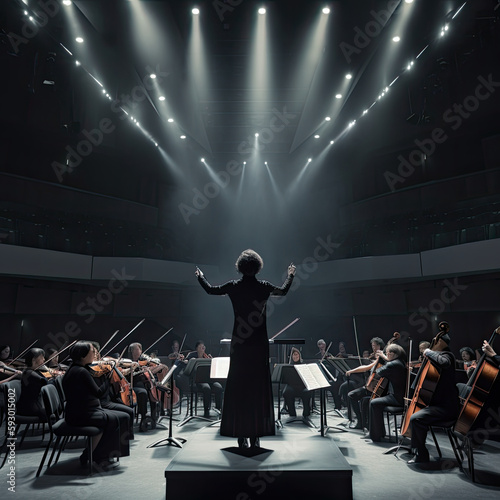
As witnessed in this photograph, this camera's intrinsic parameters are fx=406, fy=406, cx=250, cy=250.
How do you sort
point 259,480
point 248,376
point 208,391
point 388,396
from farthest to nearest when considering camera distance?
point 208,391, point 388,396, point 248,376, point 259,480

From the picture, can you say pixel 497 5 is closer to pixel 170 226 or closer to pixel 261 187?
pixel 261 187

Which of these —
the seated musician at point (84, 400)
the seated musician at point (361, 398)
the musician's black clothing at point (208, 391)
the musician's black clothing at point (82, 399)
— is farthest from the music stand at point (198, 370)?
the musician's black clothing at point (82, 399)

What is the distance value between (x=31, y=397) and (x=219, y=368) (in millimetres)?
1995

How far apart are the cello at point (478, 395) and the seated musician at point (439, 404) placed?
19 cm

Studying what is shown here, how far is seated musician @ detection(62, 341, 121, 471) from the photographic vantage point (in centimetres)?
352

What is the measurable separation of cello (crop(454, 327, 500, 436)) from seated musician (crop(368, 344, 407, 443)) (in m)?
1.09

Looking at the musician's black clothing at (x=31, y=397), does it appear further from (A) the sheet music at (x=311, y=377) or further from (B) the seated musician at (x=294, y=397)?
(B) the seated musician at (x=294, y=397)

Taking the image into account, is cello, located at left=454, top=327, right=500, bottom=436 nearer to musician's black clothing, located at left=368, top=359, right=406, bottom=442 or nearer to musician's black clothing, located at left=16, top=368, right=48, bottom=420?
musician's black clothing, located at left=368, top=359, right=406, bottom=442

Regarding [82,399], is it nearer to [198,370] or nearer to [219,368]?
[219,368]

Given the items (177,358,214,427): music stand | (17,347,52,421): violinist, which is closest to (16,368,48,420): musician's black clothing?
(17,347,52,421): violinist

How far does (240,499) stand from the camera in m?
2.64

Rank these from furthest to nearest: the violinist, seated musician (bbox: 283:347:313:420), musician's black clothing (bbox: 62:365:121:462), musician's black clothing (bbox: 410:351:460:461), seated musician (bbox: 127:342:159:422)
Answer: seated musician (bbox: 283:347:313:420) → seated musician (bbox: 127:342:159:422) → the violinist → musician's black clothing (bbox: 410:351:460:461) → musician's black clothing (bbox: 62:365:121:462)

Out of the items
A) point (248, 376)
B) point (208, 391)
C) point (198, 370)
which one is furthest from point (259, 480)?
point (208, 391)

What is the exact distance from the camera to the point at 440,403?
3.69 m
